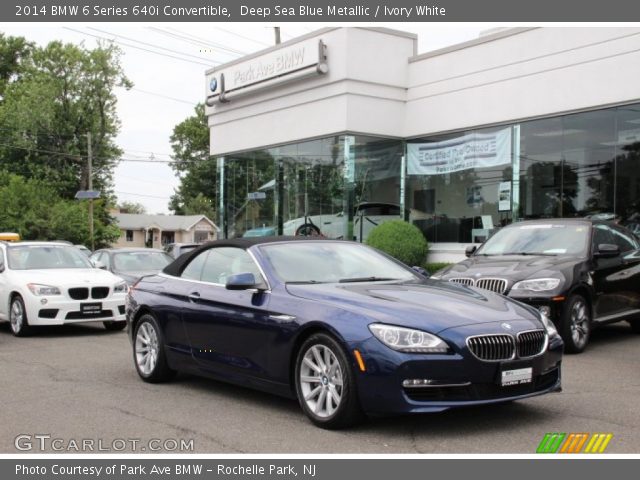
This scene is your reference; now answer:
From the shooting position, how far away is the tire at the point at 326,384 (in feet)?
18.4

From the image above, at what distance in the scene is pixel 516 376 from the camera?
569 cm

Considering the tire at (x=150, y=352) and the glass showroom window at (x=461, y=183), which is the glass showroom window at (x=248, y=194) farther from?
the tire at (x=150, y=352)

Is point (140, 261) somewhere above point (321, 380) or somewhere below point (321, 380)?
above

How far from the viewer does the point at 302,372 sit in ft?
19.7

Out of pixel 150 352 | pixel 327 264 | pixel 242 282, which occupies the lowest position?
pixel 150 352

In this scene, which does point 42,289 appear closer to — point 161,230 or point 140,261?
point 140,261

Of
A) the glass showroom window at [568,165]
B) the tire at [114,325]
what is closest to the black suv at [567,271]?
the tire at [114,325]

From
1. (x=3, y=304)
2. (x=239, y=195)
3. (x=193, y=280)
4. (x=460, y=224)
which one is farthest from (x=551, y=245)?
(x=239, y=195)

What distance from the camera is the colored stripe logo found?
206 inches

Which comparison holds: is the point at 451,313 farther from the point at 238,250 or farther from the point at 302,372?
the point at 238,250

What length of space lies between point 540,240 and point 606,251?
981 mm

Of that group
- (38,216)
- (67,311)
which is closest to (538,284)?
(67,311)

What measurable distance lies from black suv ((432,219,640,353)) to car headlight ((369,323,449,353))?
439cm

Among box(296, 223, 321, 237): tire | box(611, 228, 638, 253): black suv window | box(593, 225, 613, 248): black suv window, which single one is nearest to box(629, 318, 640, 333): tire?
box(611, 228, 638, 253): black suv window
